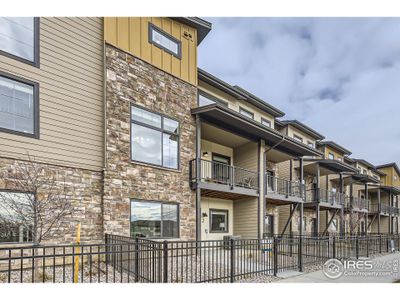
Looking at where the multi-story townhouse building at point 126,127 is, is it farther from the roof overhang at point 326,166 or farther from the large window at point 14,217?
the roof overhang at point 326,166

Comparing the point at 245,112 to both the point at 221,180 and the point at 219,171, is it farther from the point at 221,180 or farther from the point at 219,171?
the point at 221,180

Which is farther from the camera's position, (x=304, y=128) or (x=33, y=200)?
(x=304, y=128)

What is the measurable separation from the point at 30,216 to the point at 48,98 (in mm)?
3162

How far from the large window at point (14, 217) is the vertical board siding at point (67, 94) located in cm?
103

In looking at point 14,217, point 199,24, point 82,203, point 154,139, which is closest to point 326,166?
point 199,24

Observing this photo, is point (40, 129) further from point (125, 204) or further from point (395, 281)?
point (395, 281)

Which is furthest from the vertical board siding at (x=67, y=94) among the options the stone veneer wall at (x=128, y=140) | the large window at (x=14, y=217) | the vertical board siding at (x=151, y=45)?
the large window at (x=14, y=217)

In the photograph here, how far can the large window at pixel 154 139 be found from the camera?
10938mm

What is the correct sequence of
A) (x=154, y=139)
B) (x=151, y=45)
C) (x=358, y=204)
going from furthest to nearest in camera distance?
1. (x=358, y=204)
2. (x=151, y=45)
3. (x=154, y=139)

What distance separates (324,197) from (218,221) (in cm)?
1033

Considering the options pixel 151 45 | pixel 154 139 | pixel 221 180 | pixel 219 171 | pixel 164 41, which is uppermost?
pixel 164 41

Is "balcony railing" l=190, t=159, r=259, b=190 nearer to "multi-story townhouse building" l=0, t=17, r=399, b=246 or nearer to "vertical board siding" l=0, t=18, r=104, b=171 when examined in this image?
"multi-story townhouse building" l=0, t=17, r=399, b=246

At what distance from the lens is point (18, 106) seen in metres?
8.33

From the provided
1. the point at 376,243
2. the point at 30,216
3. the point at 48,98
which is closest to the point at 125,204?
the point at 30,216
